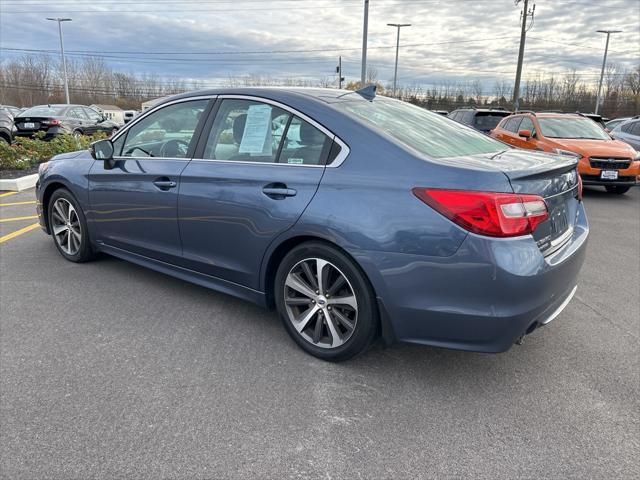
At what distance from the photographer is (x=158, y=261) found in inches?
159

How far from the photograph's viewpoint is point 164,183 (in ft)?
12.3

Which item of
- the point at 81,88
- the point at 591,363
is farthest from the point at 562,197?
the point at 81,88

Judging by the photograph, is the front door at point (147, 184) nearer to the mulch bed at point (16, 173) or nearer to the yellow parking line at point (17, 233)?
the yellow parking line at point (17, 233)

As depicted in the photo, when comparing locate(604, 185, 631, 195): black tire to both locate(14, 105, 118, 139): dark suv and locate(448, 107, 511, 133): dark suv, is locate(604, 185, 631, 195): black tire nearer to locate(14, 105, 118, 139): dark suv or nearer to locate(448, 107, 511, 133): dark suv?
locate(448, 107, 511, 133): dark suv

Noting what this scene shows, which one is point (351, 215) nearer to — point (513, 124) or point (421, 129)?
point (421, 129)

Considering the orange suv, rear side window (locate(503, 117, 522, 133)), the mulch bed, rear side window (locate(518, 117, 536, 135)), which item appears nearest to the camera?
the orange suv

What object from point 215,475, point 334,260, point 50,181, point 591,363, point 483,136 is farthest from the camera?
point 50,181

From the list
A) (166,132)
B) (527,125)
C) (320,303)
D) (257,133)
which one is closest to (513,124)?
(527,125)

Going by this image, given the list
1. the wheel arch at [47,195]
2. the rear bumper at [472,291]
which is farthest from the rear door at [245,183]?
the wheel arch at [47,195]

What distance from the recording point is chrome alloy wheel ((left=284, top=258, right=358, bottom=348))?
2.93m

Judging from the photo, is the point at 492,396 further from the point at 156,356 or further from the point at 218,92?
the point at 218,92

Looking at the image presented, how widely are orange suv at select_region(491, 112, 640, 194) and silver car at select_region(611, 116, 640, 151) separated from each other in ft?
5.24

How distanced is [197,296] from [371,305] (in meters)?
1.88

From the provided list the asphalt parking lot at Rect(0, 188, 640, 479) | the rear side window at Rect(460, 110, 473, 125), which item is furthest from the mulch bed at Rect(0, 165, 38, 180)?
the rear side window at Rect(460, 110, 473, 125)
